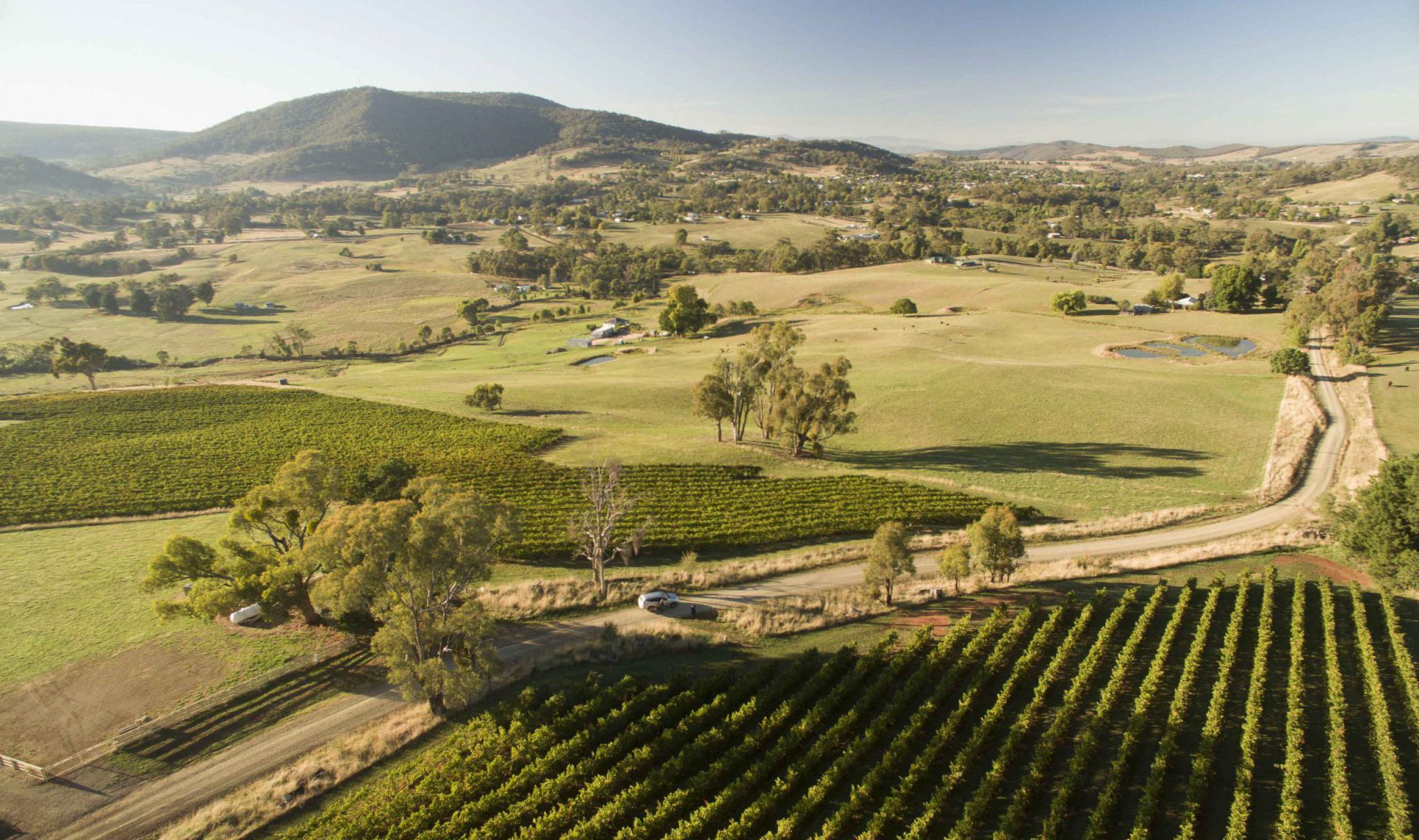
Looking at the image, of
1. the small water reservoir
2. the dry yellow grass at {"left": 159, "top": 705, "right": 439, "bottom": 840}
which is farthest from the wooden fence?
the small water reservoir

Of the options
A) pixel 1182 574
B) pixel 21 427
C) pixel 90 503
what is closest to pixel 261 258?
pixel 21 427

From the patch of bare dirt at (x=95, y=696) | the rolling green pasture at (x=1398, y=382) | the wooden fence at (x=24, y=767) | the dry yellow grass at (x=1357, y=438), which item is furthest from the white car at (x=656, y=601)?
the rolling green pasture at (x=1398, y=382)

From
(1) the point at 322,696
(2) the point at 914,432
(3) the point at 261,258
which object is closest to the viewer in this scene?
(1) the point at 322,696

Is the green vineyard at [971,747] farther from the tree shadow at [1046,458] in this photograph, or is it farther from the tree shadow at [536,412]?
the tree shadow at [536,412]

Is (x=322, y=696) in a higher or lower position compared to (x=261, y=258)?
lower

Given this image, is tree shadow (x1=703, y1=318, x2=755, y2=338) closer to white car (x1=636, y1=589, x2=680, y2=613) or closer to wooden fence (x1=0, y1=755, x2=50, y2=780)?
white car (x1=636, y1=589, x2=680, y2=613)

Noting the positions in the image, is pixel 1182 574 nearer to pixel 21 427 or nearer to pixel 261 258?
pixel 21 427
